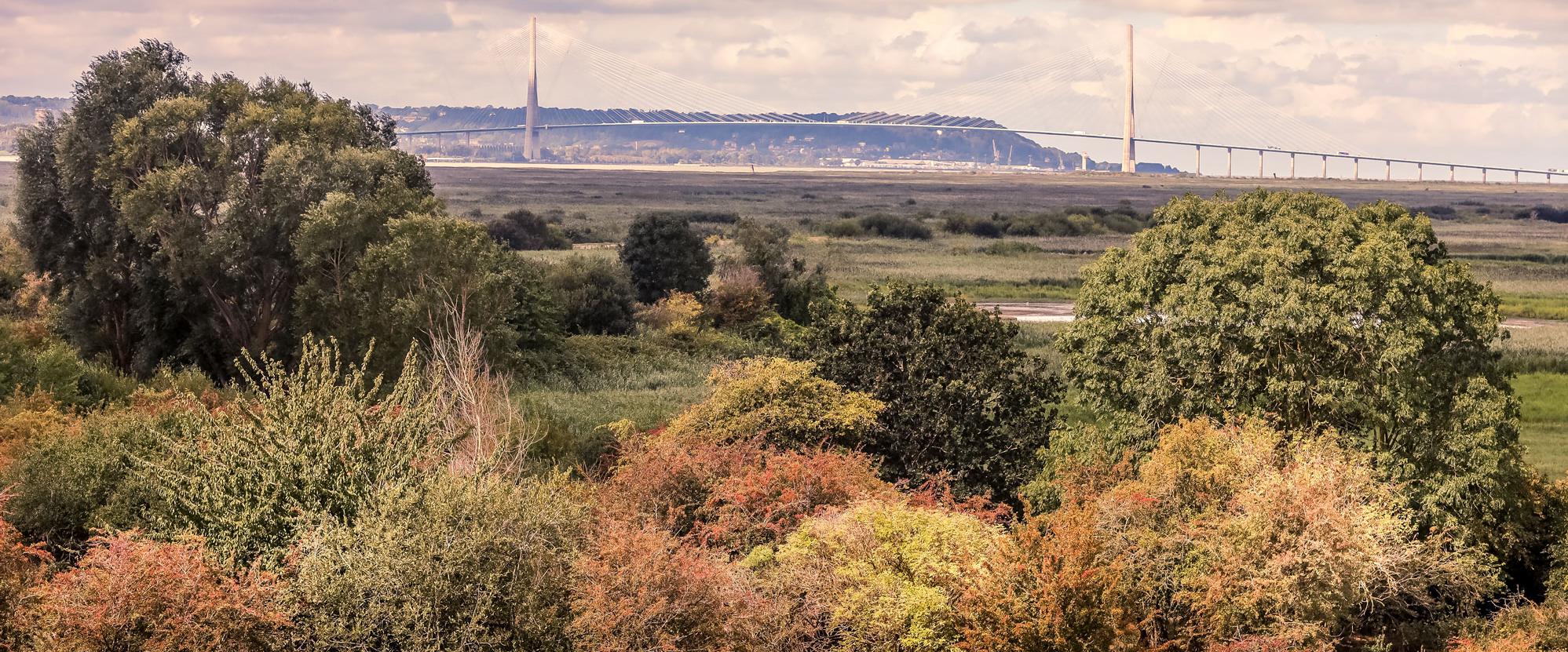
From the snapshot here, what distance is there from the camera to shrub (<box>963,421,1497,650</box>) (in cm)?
2266

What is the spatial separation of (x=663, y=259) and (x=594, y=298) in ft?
32.5

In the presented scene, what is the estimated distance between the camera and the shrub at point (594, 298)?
3019 inches

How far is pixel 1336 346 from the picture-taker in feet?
112

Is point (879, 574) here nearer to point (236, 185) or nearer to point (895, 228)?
point (236, 185)

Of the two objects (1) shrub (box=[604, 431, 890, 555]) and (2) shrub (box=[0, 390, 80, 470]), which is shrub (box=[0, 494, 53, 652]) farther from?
(1) shrub (box=[604, 431, 890, 555])

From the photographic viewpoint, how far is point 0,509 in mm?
26781

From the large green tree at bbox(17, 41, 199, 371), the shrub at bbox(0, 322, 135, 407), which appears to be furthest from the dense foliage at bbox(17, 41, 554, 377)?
the shrub at bbox(0, 322, 135, 407)

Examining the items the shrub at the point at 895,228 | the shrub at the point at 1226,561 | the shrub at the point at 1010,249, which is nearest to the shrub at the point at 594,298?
the shrub at the point at 1226,561

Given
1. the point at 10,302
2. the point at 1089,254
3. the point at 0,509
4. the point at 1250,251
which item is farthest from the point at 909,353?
the point at 1089,254

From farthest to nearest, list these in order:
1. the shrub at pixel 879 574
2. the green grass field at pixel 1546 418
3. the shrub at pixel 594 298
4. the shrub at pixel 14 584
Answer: the shrub at pixel 594 298 → the green grass field at pixel 1546 418 → the shrub at pixel 879 574 → the shrub at pixel 14 584

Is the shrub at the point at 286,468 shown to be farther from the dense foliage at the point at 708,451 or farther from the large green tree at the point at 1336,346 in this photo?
the large green tree at the point at 1336,346

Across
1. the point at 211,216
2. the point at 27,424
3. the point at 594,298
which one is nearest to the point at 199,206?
the point at 211,216

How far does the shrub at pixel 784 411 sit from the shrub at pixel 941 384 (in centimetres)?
97

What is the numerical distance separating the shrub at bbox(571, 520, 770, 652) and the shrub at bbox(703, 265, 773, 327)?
56.5 m
